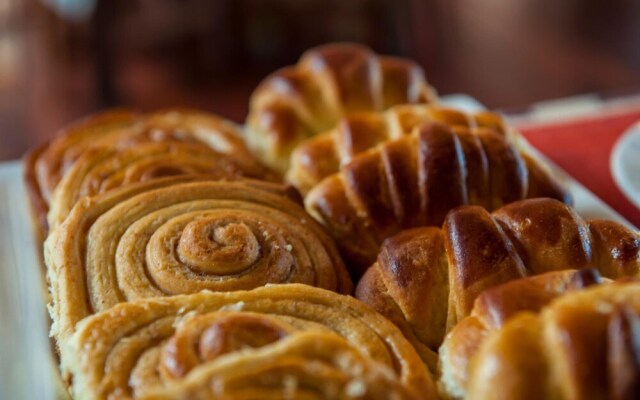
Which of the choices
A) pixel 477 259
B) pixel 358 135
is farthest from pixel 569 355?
pixel 358 135

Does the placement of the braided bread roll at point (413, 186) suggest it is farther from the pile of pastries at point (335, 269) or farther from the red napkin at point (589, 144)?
the red napkin at point (589, 144)

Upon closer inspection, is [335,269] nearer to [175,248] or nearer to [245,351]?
[175,248]

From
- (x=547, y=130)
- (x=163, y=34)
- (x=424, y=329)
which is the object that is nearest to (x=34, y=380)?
(x=424, y=329)

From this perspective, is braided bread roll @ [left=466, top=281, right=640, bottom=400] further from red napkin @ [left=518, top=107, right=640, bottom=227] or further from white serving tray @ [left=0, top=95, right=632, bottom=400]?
red napkin @ [left=518, top=107, right=640, bottom=227]

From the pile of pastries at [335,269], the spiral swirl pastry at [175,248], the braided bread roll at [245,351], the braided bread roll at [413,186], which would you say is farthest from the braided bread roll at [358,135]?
the braided bread roll at [245,351]

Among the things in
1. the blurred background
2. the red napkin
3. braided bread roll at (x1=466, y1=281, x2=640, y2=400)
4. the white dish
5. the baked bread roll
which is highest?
braided bread roll at (x1=466, y1=281, x2=640, y2=400)

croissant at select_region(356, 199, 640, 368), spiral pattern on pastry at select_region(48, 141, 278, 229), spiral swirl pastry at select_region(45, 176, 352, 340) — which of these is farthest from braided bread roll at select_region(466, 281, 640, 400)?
spiral pattern on pastry at select_region(48, 141, 278, 229)
